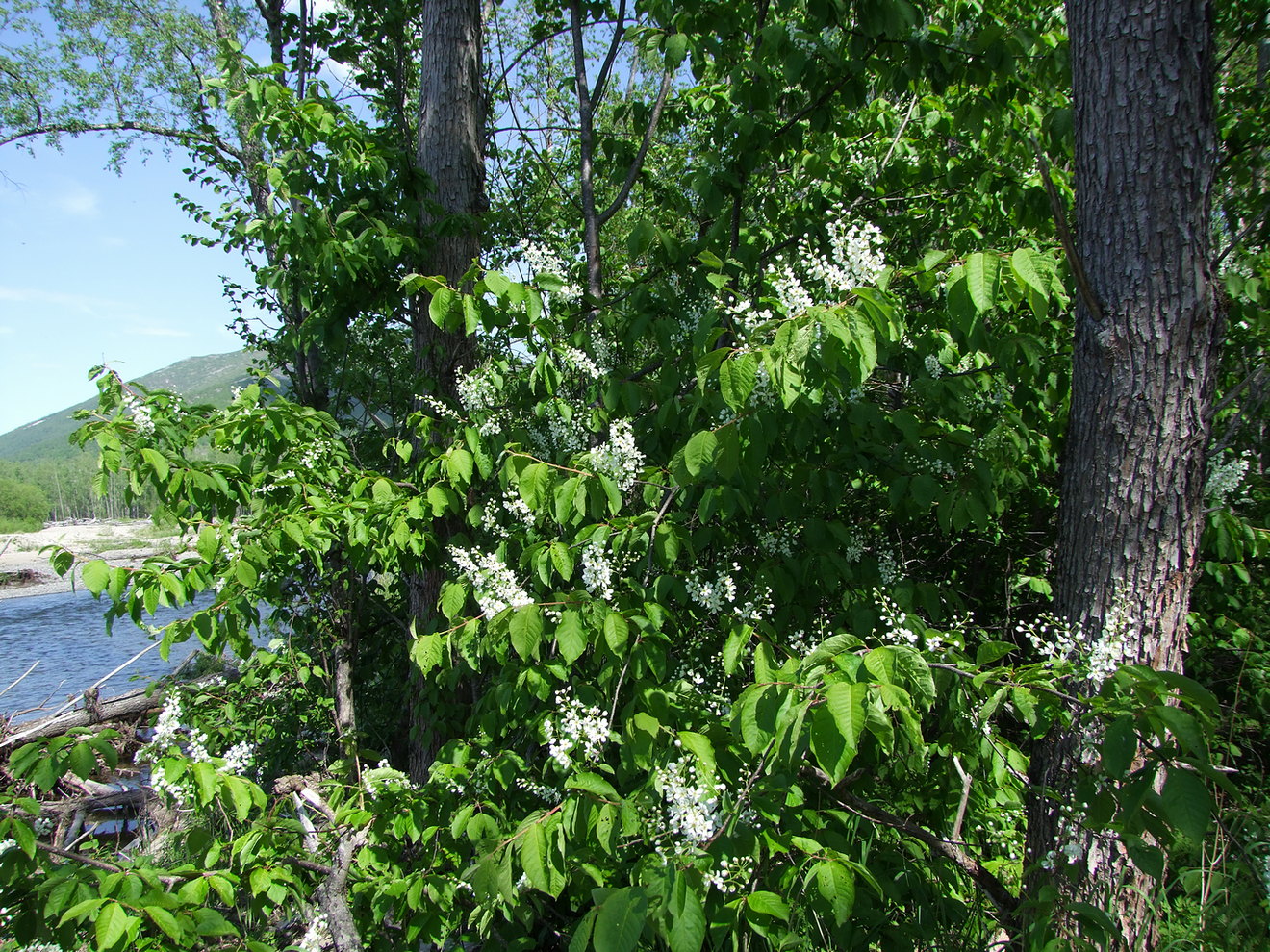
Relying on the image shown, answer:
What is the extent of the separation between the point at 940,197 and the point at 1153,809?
2899mm

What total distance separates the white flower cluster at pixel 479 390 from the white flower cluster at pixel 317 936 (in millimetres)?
1778

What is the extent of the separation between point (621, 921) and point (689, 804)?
302mm

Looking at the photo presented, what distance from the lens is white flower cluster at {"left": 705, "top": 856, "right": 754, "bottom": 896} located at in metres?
1.60

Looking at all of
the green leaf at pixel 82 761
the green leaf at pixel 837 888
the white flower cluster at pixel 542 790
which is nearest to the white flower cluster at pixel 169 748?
the green leaf at pixel 82 761

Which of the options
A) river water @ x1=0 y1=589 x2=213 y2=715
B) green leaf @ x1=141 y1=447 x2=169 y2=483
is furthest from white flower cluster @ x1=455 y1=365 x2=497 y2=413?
river water @ x1=0 y1=589 x2=213 y2=715

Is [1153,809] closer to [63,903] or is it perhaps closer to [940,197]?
[63,903]

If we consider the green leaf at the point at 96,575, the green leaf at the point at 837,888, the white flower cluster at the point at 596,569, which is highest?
the green leaf at the point at 96,575

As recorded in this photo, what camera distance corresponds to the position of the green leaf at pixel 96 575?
201 cm

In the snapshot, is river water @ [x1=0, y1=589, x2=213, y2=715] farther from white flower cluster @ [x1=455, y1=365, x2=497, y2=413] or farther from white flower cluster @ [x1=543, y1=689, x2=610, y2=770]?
white flower cluster @ [x1=543, y1=689, x2=610, y2=770]

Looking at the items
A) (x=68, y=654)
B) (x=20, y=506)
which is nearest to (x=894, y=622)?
(x=68, y=654)

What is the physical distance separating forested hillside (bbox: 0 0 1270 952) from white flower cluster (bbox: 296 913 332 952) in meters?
0.03

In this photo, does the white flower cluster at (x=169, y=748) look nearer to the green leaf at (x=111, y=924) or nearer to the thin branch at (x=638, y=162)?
the green leaf at (x=111, y=924)

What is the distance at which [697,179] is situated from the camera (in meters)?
2.48

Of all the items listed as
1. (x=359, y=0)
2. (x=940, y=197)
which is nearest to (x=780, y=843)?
(x=940, y=197)
